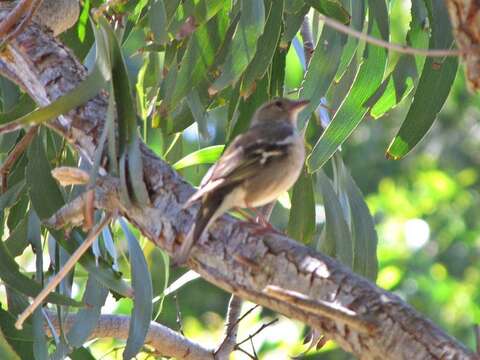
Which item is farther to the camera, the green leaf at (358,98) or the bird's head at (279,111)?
the bird's head at (279,111)

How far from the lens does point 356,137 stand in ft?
40.3

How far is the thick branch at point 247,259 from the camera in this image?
2.27 m

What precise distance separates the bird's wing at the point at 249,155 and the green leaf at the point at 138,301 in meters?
0.52

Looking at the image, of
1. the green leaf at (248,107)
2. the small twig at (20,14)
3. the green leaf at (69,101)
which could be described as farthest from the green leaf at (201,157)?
the green leaf at (69,101)

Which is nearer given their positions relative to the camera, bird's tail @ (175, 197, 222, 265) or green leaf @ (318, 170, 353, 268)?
bird's tail @ (175, 197, 222, 265)

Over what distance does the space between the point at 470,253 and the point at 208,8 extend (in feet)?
18.8

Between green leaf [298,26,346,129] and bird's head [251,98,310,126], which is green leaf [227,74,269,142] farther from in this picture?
green leaf [298,26,346,129]

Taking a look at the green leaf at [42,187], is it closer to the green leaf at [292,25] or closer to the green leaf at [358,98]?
the green leaf at [358,98]

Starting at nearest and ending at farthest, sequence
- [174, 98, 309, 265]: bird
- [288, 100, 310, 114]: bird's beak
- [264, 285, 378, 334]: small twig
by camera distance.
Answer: [264, 285, 378, 334]: small twig < [174, 98, 309, 265]: bird < [288, 100, 310, 114]: bird's beak

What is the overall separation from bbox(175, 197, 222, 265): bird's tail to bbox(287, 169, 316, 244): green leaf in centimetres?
151

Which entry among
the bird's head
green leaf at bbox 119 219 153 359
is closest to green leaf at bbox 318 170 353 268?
the bird's head

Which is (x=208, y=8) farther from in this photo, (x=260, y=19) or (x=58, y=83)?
(x=58, y=83)

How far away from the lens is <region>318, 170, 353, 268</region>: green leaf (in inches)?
157

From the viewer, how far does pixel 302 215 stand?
4.25 meters
